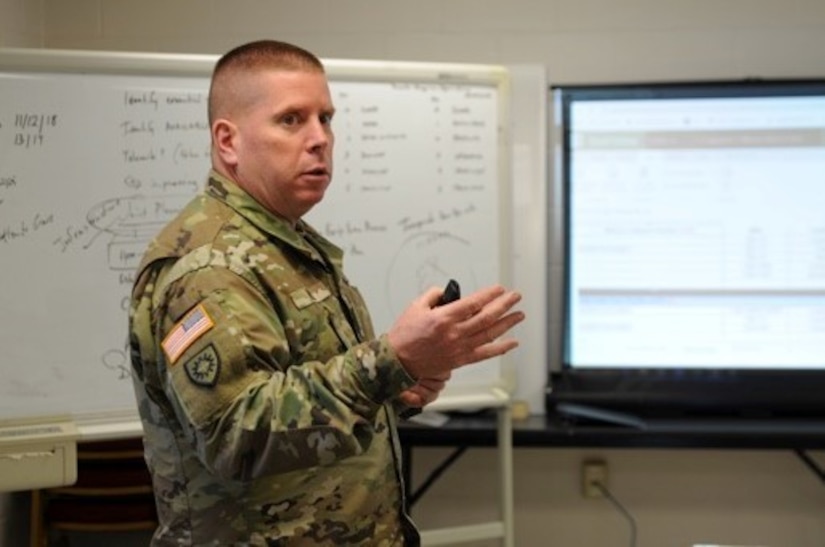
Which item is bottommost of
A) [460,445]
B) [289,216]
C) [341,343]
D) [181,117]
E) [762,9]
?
[460,445]

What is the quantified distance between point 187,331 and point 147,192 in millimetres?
1293

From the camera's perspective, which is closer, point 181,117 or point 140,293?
point 140,293

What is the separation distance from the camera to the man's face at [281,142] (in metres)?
1.36

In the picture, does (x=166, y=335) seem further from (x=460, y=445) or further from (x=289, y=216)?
(x=460, y=445)

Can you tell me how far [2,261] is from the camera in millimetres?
2168

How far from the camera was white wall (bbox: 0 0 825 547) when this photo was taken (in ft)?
9.64

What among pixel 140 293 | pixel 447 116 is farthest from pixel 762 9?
pixel 140 293

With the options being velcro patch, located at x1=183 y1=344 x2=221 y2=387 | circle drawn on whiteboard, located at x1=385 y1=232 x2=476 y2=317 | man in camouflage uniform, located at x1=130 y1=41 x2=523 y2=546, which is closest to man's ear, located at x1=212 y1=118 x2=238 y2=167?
man in camouflage uniform, located at x1=130 y1=41 x2=523 y2=546

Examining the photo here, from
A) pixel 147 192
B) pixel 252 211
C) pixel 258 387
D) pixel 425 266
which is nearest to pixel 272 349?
pixel 258 387

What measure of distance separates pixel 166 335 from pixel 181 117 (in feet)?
4.34

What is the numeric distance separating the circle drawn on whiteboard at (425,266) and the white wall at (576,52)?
493 mm

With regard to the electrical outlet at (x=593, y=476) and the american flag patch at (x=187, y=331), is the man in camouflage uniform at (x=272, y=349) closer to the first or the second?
the american flag patch at (x=187, y=331)

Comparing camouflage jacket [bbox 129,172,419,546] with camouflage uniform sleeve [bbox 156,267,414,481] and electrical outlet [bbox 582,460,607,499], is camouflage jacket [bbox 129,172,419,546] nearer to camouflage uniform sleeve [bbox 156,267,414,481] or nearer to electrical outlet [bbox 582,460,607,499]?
camouflage uniform sleeve [bbox 156,267,414,481]

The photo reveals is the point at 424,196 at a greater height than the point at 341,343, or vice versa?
the point at 424,196
